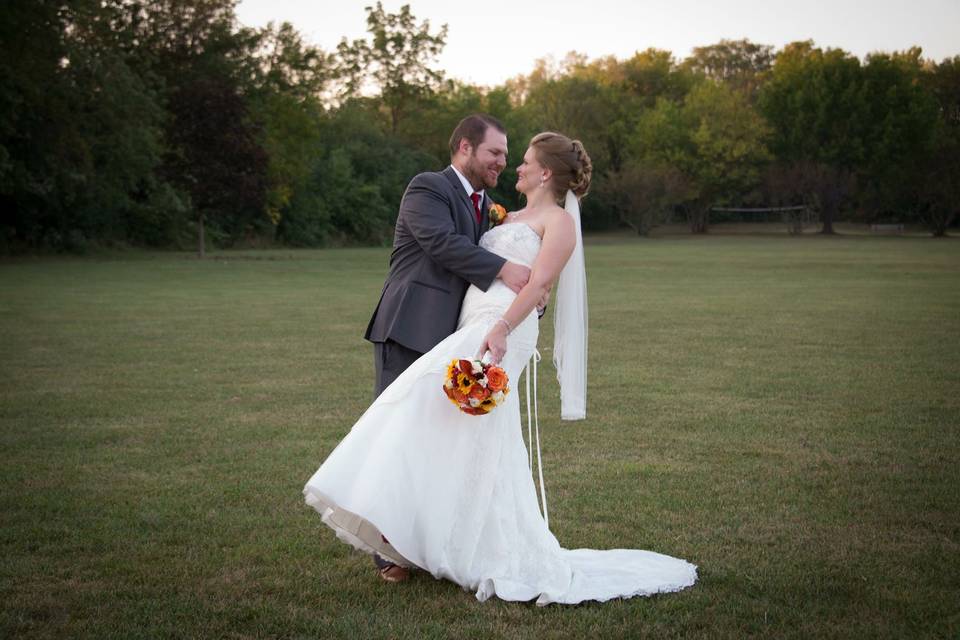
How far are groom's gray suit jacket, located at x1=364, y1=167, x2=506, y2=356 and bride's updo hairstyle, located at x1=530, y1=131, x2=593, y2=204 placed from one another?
521 mm

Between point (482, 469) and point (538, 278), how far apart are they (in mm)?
1024

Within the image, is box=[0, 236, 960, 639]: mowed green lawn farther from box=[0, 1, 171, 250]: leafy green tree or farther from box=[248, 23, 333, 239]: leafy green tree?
box=[248, 23, 333, 239]: leafy green tree

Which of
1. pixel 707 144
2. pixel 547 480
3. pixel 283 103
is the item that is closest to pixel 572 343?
pixel 547 480

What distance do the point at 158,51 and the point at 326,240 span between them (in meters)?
16.2

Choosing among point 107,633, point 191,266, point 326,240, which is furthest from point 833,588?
point 326,240

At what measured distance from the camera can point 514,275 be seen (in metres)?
4.89

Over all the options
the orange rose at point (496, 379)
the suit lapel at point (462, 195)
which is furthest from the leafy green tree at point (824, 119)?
the orange rose at point (496, 379)

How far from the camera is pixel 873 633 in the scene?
14.4ft

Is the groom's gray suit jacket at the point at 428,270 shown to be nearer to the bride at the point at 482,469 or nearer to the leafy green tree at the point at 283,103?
the bride at the point at 482,469

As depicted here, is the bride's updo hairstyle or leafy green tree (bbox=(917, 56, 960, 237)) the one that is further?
leafy green tree (bbox=(917, 56, 960, 237))

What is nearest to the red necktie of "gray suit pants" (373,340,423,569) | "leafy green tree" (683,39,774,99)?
"gray suit pants" (373,340,423,569)

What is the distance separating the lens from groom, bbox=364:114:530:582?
197 inches

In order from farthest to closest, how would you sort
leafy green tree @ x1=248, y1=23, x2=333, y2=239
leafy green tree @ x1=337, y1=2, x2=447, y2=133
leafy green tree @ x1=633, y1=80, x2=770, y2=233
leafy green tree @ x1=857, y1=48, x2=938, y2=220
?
leafy green tree @ x1=633, y1=80, x2=770, y2=233, leafy green tree @ x1=857, y1=48, x2=938, y2=220, leafy green tree @ x1=337, y1=2, x2=447, y2=133, leafy green tree @ x1=248, y1=23, x2=333, y2=239

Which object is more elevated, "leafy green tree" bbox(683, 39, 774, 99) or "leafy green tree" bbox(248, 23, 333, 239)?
"leafy green tree" bbox(683, 39, 774, 99)
